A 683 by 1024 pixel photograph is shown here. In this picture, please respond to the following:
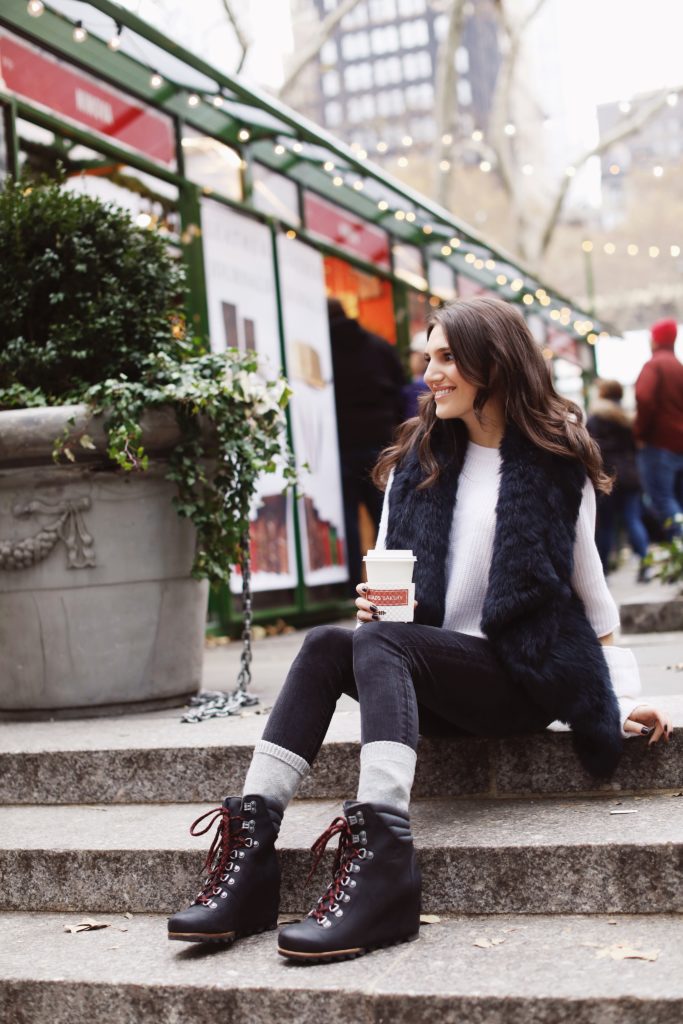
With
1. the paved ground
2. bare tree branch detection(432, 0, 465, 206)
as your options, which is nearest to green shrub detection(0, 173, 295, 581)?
the paved ground

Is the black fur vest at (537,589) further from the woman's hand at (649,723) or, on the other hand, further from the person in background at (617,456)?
the person in background at (617,456)

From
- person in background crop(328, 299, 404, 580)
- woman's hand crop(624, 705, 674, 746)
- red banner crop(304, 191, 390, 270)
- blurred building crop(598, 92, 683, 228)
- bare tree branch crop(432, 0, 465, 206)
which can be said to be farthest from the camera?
blurred building crop(598, 92, 683, 228)

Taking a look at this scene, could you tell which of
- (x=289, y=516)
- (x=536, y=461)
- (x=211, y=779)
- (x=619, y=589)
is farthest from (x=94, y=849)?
(x=619, y=589)

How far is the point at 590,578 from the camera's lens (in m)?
3.21

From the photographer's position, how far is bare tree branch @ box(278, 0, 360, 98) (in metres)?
16.2

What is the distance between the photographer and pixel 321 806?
3.46 m

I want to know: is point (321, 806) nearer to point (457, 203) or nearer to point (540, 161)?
point (540, 161)

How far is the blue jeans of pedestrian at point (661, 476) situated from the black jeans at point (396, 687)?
20.9 feet

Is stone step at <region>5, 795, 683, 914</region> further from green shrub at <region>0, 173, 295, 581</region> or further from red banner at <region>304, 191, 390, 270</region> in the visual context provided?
red banner at <region>304, 191, 390, 270</region>

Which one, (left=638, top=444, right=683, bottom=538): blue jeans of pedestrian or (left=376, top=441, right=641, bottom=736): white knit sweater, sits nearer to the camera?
(left=376, top=441, right=641, bottom=736): white knit sweater

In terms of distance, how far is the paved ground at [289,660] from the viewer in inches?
188

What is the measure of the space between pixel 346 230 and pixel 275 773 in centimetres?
773

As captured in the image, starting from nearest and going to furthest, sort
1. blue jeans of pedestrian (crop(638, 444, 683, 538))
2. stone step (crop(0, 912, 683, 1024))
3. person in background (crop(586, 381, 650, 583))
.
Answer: stone step (crop(0, 912, 683, 1024)) < blue jeans of pedestrian (crop(638, 444, 683, 538)) < person in background (crop(586, 381, 650, 583))

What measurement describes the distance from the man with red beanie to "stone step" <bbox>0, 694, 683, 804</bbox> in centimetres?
555
